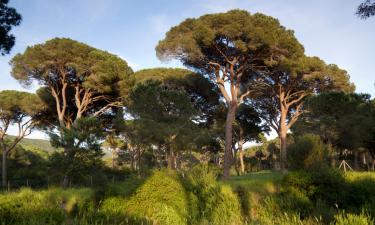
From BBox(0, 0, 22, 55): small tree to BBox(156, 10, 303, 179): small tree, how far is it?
39.8 ft

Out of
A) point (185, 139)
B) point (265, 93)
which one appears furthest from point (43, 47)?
point (265, 93)

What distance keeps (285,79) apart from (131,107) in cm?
1301

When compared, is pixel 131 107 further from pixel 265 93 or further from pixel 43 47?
pixel 265 93

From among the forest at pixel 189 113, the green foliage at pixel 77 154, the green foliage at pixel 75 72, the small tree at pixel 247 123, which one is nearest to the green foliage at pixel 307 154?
the forest at pixel 189 113

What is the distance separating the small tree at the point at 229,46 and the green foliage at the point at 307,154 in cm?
648

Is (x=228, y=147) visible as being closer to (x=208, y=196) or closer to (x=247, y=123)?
(x=208, y=196)

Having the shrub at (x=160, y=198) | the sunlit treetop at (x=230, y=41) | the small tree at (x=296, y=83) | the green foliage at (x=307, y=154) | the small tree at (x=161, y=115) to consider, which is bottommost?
the shrub at (x=160, y=198)

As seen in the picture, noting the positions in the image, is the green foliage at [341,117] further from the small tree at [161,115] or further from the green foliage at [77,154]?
the green foliage at [77,154]

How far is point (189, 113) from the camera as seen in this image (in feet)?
89.4

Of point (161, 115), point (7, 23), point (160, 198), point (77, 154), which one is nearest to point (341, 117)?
point (161, 115)

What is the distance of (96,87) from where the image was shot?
27078 millimetres

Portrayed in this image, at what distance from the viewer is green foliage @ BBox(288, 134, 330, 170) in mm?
16089

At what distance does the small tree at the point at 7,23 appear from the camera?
44.7 feet

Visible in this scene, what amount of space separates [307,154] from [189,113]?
38.4ft
